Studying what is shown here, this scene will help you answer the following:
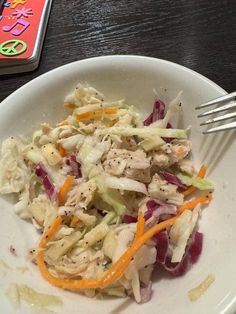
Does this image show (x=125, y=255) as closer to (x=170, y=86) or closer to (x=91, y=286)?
(x=91, y=286)

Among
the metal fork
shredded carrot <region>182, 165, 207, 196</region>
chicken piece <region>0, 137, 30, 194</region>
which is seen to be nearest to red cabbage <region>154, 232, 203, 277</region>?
shredded carrot <region>182, 165, 207, 196</region>

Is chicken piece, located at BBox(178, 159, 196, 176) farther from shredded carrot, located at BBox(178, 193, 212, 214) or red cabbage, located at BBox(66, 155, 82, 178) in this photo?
red cabbage, located at BBox(66, 155, 82, 178)

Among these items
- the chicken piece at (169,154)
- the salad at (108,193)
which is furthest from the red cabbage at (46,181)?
the chicken piece at (169,154)

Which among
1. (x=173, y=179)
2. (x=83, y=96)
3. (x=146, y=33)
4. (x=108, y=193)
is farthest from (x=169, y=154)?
(x=146, y=33)

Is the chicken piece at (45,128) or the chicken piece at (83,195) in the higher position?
the chicken piece at (45,128)

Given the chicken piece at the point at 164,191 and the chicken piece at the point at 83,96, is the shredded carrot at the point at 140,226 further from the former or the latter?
the chicken piece at the point at 83,96

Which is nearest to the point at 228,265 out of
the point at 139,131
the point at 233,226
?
the point at 233,226
